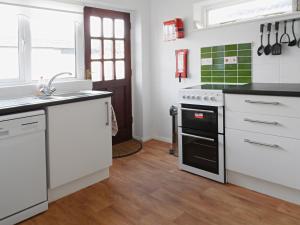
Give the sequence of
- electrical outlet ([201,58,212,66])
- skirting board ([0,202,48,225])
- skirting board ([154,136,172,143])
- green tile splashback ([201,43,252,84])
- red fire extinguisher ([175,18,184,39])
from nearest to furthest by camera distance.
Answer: skirting board ([0,202,48,225]), green tile splashback ([201,43,252,84]), electrical outlet ([201,58,212,66]), red fire extinguisher ([175,18,184,39]), skirting board ([154,136,172,143])

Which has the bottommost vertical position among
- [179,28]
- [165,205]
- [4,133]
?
[165,205]

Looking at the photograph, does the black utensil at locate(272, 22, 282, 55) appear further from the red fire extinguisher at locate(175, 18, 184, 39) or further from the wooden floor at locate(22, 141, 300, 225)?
the wooden floor at locate(22, 141, 300, 225)

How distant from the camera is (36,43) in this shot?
3035 millimetres

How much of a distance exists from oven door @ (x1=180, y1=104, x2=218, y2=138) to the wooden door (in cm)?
138

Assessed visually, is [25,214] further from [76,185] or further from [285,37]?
[285,37]

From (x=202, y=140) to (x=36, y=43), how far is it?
2.06 metres

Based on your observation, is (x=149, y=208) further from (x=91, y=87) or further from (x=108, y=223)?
(x=91, y=87)

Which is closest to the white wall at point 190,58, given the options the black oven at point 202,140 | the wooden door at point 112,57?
the wooden door at point 112,57

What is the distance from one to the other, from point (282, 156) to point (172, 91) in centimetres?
197

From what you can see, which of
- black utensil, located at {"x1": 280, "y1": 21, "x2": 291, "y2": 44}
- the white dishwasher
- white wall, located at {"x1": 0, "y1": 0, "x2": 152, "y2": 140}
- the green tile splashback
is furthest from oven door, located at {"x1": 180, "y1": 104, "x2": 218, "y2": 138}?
the white dishwasher

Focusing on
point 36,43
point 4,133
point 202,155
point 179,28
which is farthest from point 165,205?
point 179,28

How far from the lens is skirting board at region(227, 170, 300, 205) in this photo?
238cm

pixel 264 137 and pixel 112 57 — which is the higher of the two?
pixel 112 57

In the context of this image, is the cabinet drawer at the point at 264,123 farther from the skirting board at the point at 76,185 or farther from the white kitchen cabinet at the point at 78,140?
the skirting board at the point at 76,185
